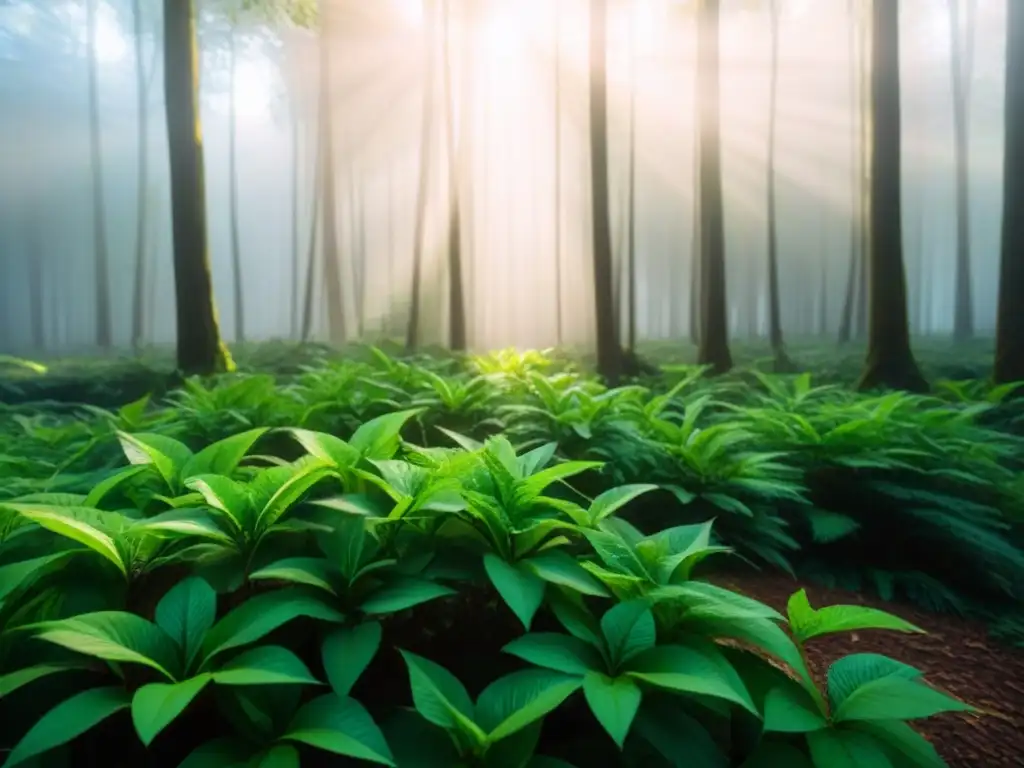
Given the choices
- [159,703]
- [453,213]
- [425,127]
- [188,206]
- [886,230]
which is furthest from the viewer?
[425,127]

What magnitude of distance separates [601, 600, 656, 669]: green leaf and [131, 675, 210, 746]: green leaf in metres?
0.72

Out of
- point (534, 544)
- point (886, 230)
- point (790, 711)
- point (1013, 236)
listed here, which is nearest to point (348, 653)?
point (534, 544)

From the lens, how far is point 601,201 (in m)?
9.14

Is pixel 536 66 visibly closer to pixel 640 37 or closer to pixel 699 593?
pixel 640 37

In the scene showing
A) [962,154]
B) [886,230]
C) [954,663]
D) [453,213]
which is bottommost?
[954,663]

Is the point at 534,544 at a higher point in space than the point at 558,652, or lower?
higher

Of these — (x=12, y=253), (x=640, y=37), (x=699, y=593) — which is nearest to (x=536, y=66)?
(x=640, y=37)

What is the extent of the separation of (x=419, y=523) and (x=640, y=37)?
829 inches

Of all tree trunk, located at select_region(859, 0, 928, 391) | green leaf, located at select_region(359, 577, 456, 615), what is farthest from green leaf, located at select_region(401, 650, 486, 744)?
tree trunk, located at select_region(859, 0, 928, 391)

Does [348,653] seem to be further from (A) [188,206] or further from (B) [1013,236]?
(A) [188,206]

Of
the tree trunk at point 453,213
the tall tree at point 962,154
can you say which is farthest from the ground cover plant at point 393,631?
the tall tree at point 962,154

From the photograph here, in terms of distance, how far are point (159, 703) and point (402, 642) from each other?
555 millimetres

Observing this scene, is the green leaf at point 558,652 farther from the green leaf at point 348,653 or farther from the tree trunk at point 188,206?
the tree trunk at point 188,206

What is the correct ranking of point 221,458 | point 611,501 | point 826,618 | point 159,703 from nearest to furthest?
point 159,703, point 826,618, point 611,501, point 221,458
